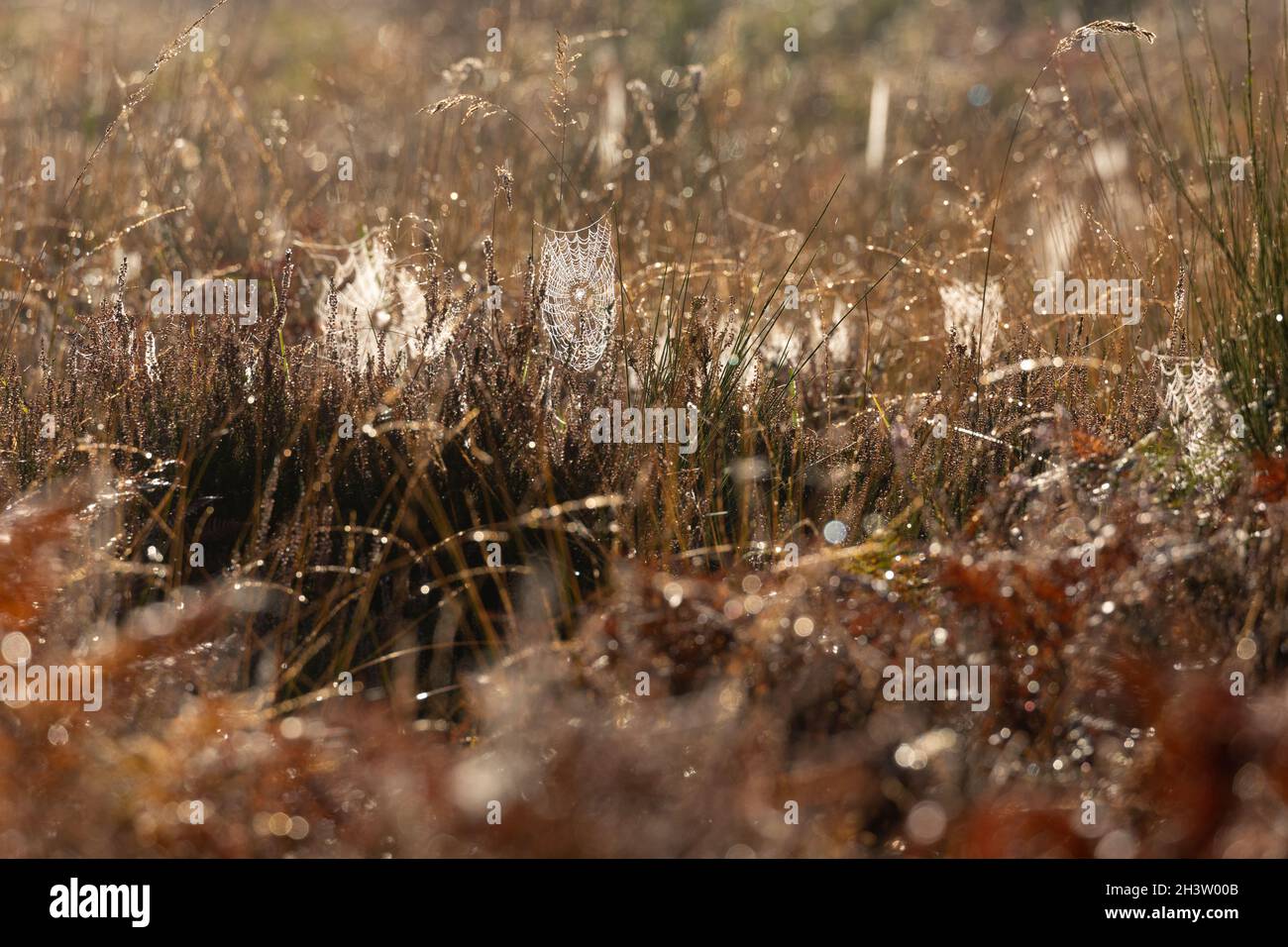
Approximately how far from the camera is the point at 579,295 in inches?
160

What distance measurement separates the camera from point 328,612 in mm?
2645

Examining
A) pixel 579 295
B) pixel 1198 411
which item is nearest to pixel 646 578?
pixel 1198 411

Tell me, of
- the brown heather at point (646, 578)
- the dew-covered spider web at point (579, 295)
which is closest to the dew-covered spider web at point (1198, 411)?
the brown heather at point (646, 578)

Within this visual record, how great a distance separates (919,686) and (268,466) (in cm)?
155

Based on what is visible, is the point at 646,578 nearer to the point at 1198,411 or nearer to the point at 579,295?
the point at 1198,411

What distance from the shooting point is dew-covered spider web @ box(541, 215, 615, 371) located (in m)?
3.57

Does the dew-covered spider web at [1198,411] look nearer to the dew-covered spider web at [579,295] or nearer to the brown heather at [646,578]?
the brown heather at [646,578]

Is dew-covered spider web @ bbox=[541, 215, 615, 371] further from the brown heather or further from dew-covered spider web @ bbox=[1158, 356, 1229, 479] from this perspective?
dew-covered spider web @ bbox=[1158, 356, 1229, 479]

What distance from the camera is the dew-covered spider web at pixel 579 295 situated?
357 cm

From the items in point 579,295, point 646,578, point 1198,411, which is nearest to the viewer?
point 646,578

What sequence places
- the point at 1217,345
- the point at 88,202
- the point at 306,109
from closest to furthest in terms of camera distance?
the point at 1217,345
the point at 88,202
the point at 306,109
